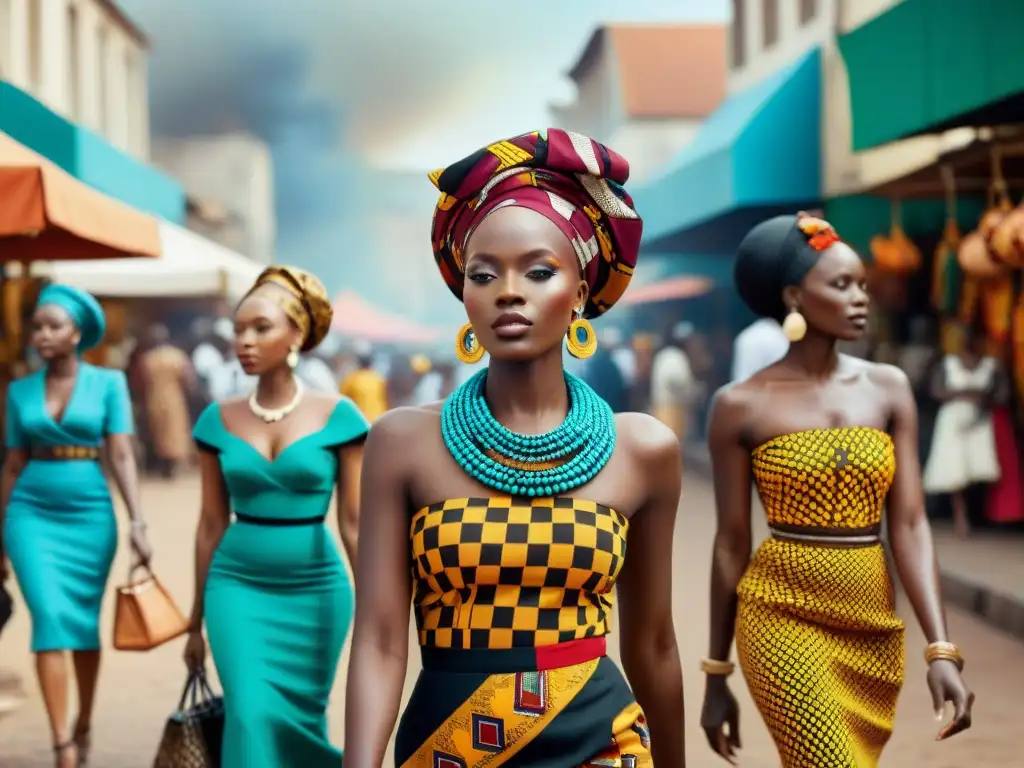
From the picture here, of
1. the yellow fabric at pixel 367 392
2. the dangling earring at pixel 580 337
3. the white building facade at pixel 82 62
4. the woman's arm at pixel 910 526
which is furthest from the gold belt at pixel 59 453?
the white building facade at pixel 82 62

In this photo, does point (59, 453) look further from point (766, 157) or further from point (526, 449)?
point (766, 157)

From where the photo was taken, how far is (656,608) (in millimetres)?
2719

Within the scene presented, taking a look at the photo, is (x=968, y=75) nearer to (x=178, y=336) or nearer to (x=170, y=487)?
(x=170, y=487)

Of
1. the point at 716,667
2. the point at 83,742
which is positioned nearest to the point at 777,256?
the point at 716,667

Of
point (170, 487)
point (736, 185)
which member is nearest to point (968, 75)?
point (736, 185)

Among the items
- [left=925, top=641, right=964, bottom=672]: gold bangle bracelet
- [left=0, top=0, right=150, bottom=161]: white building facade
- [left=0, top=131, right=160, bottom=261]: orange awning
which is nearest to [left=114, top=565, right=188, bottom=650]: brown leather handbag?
[left=0, top=131, right=160, bottom=261]: orange awning

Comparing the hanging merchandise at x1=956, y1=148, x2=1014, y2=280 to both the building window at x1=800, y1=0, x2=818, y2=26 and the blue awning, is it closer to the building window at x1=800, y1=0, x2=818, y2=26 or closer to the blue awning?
the blue awning

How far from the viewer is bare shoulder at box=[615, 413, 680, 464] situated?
2.63 metres

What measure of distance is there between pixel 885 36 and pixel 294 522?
8972mm

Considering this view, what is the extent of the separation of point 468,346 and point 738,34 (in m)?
19.7

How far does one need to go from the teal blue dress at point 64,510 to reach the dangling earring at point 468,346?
11.9ft

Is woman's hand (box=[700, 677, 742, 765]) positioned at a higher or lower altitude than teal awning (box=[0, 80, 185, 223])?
lower

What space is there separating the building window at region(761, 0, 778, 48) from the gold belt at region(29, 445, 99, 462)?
1511 cm

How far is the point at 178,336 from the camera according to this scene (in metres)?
28.2
